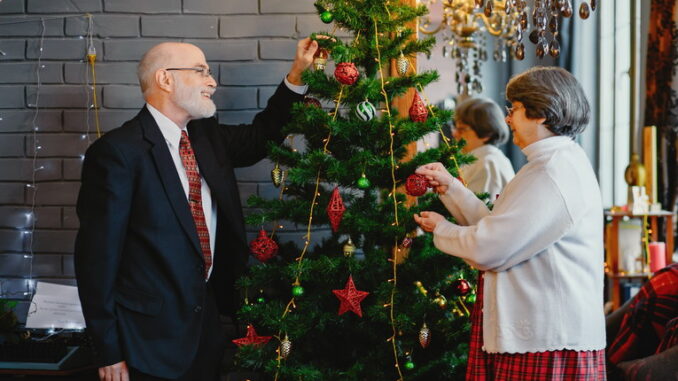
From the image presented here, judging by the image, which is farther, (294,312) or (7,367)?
(7,367)

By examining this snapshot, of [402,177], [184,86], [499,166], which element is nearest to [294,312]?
[402,177]

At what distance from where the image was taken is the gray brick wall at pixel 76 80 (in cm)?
270

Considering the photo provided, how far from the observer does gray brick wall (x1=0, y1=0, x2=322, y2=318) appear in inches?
106

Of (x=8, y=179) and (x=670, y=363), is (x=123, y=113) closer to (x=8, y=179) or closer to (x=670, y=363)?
(x=8, y=179)

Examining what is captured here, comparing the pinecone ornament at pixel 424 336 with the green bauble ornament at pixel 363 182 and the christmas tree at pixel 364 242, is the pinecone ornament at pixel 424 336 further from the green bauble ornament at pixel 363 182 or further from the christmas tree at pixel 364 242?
the green bauble ornament at pixel 363 182

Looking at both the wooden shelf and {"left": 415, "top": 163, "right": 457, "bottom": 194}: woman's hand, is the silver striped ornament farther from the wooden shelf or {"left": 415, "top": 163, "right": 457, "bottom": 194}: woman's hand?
the wooden shelf

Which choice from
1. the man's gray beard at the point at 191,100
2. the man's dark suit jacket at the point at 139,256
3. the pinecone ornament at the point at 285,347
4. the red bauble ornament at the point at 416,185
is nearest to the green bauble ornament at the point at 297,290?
the pinecone ornament at the point at 285,347

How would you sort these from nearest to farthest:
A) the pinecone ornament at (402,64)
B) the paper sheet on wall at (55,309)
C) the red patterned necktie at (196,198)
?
the pinecone ornament at (402,64)
the red patterned necktie at (196,198)
the paper sheet on wall at (55,309)

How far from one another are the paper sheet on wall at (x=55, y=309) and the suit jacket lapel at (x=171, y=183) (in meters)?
0.77

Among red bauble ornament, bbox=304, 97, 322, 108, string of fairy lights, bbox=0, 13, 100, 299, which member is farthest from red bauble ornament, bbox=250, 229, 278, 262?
string of fairy lights, bbox=0, 13, 100, 299

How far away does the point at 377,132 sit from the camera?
2.13m

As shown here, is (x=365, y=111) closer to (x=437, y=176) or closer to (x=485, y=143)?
(x=437, y=176)

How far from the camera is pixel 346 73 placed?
2035mm

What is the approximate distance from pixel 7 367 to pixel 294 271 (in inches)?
44.8
